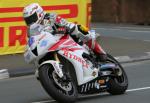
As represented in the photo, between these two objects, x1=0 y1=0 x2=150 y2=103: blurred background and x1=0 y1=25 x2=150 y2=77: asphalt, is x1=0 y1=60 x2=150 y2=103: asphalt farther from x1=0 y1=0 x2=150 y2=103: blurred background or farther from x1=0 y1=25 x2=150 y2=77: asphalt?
x1=0 y1=25 x2=150 y2=77: asphalt

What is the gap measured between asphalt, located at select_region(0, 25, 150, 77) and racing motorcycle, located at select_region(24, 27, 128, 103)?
189 inches

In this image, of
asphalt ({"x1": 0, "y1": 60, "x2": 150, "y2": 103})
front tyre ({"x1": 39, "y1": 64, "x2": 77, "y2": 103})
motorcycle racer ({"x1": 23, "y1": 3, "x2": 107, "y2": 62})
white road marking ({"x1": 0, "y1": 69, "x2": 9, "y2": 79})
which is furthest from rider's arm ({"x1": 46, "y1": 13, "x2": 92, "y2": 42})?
white road marking ({"x1": 0, "y1": 69, "x2": 9, "y2": 79})

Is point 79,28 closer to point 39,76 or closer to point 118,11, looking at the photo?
point 39,76

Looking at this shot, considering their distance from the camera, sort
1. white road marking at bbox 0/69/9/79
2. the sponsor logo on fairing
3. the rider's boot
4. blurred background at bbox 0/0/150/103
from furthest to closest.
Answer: white road marking at bbox 0/69/9/79, blurred background at bbox 0/0/150/103, the rider's boot, the sponsor logo on fairing

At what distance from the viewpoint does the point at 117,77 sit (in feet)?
34.4

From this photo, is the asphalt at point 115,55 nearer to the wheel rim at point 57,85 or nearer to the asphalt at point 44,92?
the asphalt at point 44,92

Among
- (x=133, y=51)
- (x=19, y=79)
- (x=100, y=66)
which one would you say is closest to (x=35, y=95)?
(x=100, y=66)

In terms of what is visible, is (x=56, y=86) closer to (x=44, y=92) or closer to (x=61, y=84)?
(x=61, y=84)

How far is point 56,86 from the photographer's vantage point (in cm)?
917

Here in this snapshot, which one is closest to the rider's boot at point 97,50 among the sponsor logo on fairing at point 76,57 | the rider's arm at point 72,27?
the rider's arm at point 72,27

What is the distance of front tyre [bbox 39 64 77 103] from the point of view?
29.7 ft

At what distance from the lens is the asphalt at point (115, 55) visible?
14832 mm

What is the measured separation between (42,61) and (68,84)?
53 centimetres

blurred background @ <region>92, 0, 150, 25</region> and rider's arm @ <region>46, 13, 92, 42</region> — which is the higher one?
rider's arm @ <region>46, 13, 92, 42</region>
